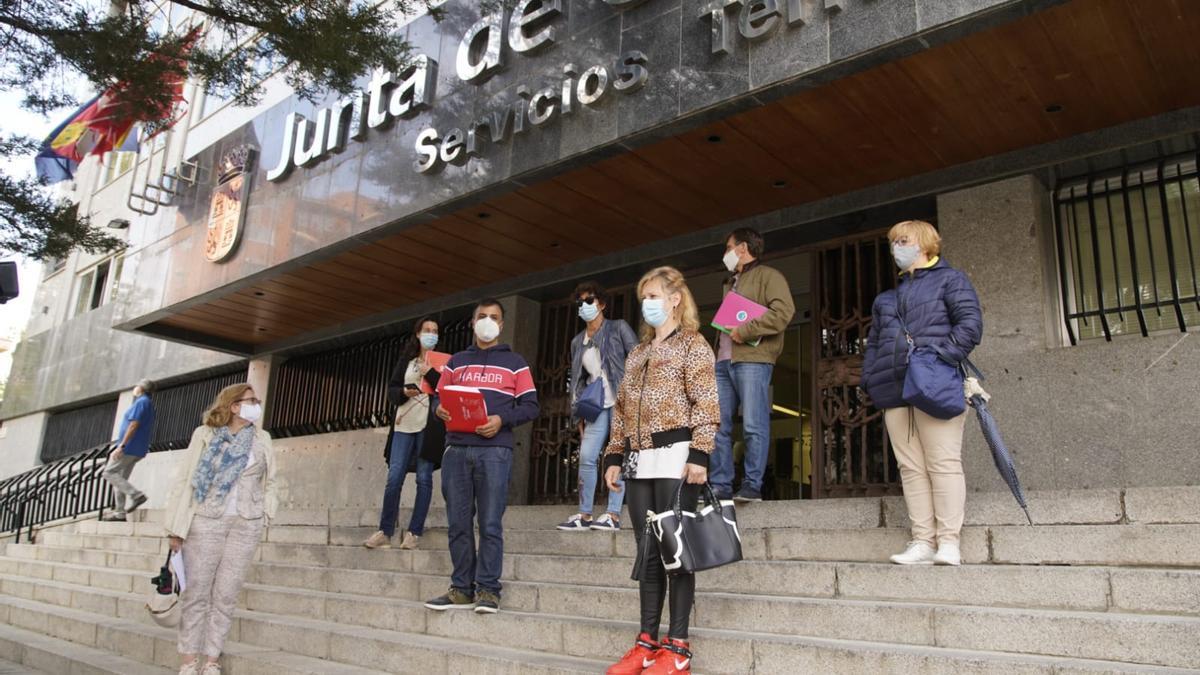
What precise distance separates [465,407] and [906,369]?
229cm

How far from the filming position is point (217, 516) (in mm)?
4770

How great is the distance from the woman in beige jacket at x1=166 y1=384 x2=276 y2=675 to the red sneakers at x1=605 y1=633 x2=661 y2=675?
2.42m

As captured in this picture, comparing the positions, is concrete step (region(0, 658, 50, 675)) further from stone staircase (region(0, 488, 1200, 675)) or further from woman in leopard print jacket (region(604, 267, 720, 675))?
woman in leopard print jacket (region(604, 267, 720, 675))

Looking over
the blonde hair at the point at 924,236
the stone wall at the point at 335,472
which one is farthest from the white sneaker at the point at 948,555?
the stone wall at the point at 335,472

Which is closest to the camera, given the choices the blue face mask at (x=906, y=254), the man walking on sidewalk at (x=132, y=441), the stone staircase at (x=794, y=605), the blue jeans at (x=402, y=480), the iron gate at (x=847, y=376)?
the stone staircase at (x=794, y=605)

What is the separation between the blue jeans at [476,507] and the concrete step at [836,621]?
0.79 feet

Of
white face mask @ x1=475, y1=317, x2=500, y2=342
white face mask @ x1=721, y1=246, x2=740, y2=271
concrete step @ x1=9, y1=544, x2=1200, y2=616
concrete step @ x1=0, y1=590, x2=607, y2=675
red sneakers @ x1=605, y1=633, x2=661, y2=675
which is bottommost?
concrete step @ x1=0, y1=590, x2=607, y2=675

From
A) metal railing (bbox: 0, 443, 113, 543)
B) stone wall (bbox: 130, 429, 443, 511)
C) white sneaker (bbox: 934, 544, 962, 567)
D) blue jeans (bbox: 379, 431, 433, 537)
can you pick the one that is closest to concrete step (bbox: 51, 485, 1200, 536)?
white sneaker (bbox: 934, 544, 962, 567)

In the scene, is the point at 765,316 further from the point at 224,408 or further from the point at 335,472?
the point at 335,472

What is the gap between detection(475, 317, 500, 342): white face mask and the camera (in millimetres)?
4992

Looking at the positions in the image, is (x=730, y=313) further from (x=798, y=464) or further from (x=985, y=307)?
(x=798, y=464)

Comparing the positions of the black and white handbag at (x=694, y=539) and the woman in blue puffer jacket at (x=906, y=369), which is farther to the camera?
the woman in blue puffer jacket at (x=906, y=369)

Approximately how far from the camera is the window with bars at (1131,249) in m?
5.98

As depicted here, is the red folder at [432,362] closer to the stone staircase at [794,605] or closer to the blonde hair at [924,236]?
the stone staircase at [794,605]
